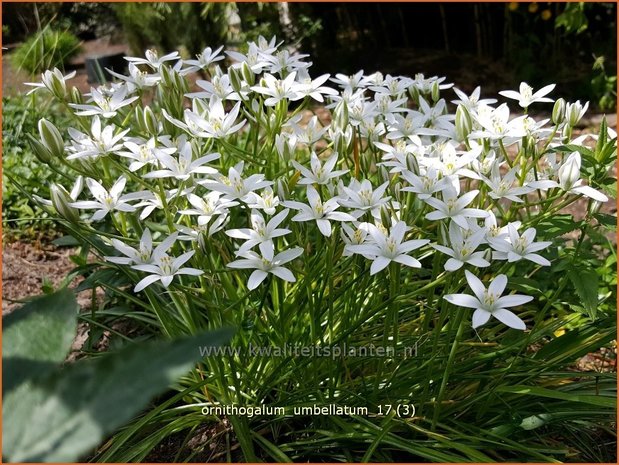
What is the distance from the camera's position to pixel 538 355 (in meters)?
1.59

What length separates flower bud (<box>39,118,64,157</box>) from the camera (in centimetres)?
142

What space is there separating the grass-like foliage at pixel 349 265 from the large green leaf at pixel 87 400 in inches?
27.5

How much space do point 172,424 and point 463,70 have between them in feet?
15.2

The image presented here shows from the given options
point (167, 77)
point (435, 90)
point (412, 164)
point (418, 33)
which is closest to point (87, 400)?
point (412, 164)

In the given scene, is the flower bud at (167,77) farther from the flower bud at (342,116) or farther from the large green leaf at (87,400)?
the large green leaf at (87,400)

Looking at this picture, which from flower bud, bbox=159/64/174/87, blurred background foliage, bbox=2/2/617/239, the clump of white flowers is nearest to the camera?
the clump of white flowers

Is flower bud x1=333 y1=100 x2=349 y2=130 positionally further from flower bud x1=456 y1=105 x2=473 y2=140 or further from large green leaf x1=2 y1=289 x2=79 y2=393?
large green leaf x1=2 y1=289 x2=79 y2=393

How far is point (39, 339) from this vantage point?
1.94 ft

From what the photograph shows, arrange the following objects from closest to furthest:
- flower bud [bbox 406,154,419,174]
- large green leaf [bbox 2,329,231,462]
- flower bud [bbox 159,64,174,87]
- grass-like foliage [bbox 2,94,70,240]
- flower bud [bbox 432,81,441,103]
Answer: large green leaf [bbox 2,329,231,462]
flower bud [bbox 406,154,419,174]
flower bud [bbox 159,64,174,87]
flower bud [bbox 432,81,441,103]
grass-like foliage [bbox 2,94,70,240]

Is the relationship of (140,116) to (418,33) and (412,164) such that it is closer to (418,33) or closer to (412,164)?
(412,164)

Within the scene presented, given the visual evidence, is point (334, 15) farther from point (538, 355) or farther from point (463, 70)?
point (538, 355)

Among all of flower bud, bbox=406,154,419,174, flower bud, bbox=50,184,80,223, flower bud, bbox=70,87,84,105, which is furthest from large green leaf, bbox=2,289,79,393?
flower bud, bbox=70,87,84,105

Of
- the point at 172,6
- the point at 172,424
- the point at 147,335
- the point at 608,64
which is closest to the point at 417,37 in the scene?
the point at 608,64

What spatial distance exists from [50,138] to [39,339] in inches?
37.6
